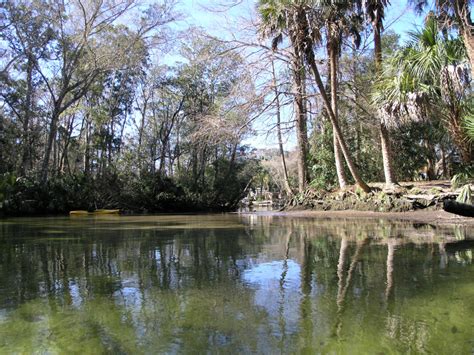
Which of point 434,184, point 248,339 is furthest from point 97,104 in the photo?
→ point 248,339

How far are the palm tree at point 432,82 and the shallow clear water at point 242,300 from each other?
473 cm

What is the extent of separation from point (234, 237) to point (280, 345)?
727 centimetres

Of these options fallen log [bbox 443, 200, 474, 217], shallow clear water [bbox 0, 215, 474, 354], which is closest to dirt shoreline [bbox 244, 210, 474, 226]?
fallen log [bbox 443, 200, 474, 217]

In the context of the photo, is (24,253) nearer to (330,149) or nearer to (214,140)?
(214,140)

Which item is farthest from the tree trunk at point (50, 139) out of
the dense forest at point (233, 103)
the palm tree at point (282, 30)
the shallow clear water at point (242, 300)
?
the shallow clear water at point (242, 300)

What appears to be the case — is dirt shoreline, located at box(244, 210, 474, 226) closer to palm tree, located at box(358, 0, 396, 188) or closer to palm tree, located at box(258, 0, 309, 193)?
palm tree, located at box(358, 0, 396, 188)

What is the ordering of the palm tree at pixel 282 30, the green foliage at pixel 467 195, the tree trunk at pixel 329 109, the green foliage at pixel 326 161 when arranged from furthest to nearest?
the green foliage at pixel 326 161 → the tree trunk at pixel 329 109 → the palm tree at pixel 282 30 → the green foliage at pixel 467 195

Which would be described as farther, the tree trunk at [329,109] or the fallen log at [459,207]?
the tree trunk at [329,109]

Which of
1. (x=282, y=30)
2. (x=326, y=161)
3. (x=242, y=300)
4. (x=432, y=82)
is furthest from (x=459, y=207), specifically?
(x=326, y=161)

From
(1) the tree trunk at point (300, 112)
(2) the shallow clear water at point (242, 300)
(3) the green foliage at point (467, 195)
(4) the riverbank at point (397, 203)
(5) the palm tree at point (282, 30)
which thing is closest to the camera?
(2) the shallow clear water at point (242, 300)

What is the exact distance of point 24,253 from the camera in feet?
25.2

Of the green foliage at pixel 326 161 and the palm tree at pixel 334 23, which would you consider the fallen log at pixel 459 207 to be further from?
the green foliage at pixel 326 161

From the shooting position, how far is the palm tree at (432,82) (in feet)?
35.4

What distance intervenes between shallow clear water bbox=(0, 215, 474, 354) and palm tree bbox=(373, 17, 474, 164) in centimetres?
473
